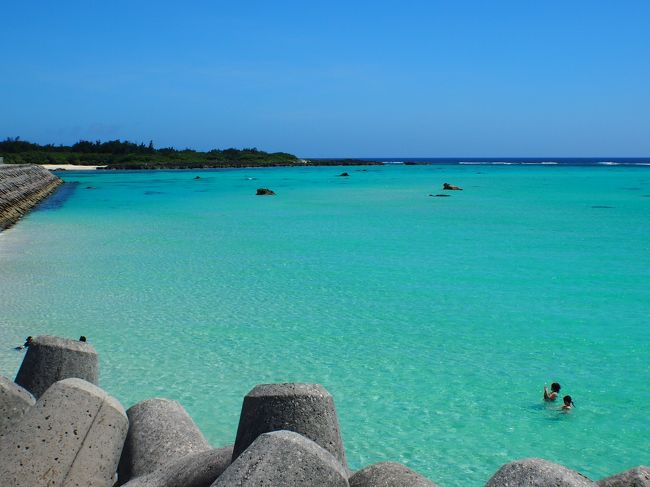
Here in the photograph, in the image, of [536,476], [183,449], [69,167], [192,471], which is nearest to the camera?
[536,476]

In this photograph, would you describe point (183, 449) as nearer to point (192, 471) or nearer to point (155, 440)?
point (155, 440)

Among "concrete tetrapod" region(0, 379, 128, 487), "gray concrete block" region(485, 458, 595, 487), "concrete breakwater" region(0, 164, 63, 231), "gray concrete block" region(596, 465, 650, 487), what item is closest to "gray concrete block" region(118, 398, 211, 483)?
"concrete tetrapod" region(0, 379, 128, 487)

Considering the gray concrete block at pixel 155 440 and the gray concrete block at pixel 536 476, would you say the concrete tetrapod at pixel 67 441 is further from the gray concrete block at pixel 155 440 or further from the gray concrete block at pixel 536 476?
the gray concrete block at pixel 536 476

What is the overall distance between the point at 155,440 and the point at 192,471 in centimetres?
104

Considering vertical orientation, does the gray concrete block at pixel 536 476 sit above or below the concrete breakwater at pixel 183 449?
above

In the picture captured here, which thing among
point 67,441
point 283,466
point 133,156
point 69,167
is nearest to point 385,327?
point 67,441

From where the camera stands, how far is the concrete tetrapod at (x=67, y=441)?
16.0ft

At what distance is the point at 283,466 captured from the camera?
3.87 m

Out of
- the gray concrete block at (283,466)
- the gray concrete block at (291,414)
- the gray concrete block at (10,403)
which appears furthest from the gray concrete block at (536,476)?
the gray concrete block at (10,403)

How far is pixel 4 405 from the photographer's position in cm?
570

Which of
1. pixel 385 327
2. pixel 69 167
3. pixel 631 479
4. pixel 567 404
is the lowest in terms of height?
pixel 69 167

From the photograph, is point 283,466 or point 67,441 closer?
Result: point 283,466

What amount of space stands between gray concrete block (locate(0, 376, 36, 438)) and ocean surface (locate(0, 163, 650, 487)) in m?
2.17

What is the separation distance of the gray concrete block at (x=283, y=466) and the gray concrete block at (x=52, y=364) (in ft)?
10.8
